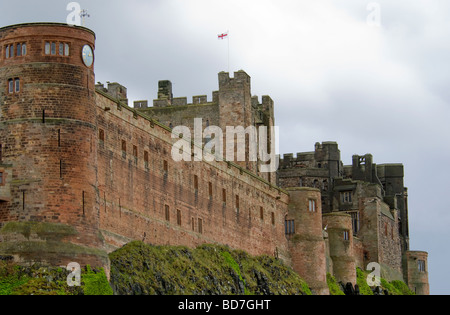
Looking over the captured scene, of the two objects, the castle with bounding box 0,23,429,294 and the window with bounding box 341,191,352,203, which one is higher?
the window with bounding box 341,191,352,203

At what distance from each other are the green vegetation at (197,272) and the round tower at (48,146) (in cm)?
521

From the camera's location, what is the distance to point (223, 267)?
8738 centimetres

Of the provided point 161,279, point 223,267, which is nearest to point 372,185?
point 223,267

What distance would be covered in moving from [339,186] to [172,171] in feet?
178

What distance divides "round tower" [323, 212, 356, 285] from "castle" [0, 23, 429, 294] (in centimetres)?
11

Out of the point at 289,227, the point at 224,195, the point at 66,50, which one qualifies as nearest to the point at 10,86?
the point at 66,50

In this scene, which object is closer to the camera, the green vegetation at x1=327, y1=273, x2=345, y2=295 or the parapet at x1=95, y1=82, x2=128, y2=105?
the green vegetation at x1=327, y1=273, x2=345, y2=295

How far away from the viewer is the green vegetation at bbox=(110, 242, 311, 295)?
70.9 metres

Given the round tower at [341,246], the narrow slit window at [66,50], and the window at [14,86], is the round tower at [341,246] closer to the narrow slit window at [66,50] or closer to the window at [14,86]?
the narrow slit window at [66,50]

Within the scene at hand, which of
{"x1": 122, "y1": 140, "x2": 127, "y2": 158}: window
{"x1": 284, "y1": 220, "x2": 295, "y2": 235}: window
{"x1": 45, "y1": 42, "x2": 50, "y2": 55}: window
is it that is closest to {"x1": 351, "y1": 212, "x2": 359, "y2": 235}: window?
{"x1": 284, "y1": 220, "x2": 295, "y2": 235}: window

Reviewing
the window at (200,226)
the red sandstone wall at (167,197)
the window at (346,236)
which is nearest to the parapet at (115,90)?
the red sandstone wall at (167,197)

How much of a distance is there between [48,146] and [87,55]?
6182 mm

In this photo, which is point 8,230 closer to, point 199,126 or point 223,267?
point 223,267

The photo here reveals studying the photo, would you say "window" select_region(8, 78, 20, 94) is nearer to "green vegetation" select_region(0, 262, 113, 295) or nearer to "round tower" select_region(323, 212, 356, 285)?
"green vegetation" select_region(0, 262, 113, 295)
